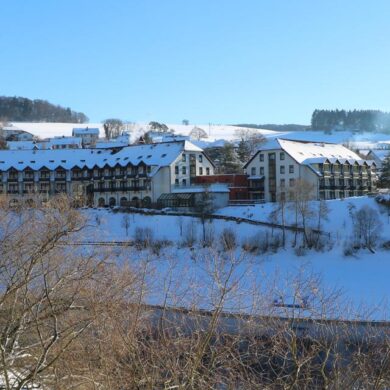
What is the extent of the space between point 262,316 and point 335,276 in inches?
1178

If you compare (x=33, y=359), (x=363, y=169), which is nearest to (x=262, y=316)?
(x=33, y=359)

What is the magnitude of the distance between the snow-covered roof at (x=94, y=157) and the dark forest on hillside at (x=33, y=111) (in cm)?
10751

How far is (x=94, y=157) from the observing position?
67812mm

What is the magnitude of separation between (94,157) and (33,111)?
4879 inches

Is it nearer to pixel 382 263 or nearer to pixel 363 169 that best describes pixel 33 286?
pixel 382 263

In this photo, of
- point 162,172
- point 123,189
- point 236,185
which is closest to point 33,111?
point 123,189

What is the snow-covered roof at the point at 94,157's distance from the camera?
62906 millimetres

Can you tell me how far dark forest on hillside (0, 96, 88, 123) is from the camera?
17762 cm

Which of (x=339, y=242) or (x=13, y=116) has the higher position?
(x=13, y=116)

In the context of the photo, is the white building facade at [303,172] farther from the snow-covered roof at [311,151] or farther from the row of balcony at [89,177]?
the row of balcony at [89,177]

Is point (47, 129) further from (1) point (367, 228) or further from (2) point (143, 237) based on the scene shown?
(1) point (367, 228)

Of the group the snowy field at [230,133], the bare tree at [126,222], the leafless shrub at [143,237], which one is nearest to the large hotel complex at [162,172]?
the bare tree at [126,222]

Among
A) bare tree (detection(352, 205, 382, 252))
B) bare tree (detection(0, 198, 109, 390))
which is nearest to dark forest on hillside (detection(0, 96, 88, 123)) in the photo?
bare tree (detection(352, 205, 382, 252))

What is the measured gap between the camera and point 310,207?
158 ft
